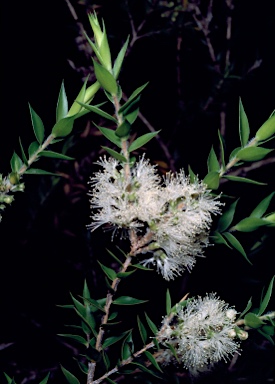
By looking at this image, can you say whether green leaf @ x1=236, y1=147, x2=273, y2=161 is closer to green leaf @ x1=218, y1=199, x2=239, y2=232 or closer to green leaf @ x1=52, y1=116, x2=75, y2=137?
green leaf @ x1=218, y1=199, x2=239, y2=232

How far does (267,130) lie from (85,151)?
4.18 ft

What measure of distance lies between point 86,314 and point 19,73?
1696 mm

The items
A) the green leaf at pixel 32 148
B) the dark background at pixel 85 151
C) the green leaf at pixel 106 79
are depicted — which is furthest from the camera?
the dark background at pixel 85 151

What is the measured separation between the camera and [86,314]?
79cm

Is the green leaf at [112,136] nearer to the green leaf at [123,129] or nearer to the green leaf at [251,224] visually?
the green leaf at [123,129]

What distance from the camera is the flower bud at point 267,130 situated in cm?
72

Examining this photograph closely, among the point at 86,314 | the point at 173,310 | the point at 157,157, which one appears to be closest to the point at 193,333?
the point at 173,310

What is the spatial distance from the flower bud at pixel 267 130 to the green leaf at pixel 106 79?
253 mm

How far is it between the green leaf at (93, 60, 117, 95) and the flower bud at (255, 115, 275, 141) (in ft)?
0.83

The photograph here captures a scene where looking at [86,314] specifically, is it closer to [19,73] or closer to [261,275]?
[261,275]

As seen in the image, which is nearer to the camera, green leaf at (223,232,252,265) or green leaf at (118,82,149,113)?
green leaf at (118,82,149,113)

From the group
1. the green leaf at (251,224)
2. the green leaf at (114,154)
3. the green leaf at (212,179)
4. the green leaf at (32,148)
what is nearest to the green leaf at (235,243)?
the green leaf at (251,224)

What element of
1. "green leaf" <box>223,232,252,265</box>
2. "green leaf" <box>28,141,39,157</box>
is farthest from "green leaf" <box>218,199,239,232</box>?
"green leaf" <box>28,141,39,157</box>

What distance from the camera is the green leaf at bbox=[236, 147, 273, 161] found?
27.6 inches
